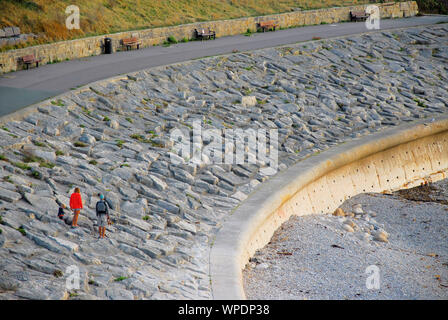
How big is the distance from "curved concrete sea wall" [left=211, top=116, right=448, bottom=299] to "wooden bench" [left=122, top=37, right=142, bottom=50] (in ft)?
32.4

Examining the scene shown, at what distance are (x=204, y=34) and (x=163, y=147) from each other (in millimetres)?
11960

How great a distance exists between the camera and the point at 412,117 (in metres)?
23.9

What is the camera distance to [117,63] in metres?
22.7

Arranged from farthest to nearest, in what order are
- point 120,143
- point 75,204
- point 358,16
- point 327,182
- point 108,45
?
point 358,16 < point 108,45 < point 327,182 < point 120,143 < point 75,204

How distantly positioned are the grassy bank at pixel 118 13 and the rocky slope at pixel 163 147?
5.20 metres

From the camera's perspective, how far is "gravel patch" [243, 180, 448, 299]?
13016 millimetres

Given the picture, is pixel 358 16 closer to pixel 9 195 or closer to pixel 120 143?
pixel 120 143

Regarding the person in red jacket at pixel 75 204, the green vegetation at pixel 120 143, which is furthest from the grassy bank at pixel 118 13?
the person in red jacket at pixel 75 204

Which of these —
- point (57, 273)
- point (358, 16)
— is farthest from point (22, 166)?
point (358, 16)

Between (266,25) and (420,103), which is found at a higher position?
(266,25)

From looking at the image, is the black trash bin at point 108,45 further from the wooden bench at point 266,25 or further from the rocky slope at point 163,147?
the wooden bench at point 266,25

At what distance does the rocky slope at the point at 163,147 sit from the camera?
38.4ft

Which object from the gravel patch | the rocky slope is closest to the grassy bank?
the rocky slope

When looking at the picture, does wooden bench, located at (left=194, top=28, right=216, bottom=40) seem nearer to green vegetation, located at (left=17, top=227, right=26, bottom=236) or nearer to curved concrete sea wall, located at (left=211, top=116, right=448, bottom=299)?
curved concrete sea wall, located at (left=211, top=116, right=448, bottom=299)
